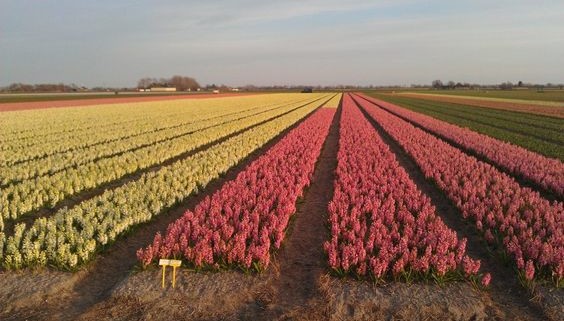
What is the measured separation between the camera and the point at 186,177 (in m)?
12.3

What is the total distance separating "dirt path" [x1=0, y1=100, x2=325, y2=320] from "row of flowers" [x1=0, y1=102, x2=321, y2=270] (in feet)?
0.56

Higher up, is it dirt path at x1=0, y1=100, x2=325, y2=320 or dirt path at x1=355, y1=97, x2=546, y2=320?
dirt path at x1=0, y1=100, x2=325, y2=320

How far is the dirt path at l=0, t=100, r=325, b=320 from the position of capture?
5570 millimetres

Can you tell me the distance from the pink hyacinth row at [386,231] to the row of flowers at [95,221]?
3824 millimetres

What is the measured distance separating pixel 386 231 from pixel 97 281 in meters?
4.79

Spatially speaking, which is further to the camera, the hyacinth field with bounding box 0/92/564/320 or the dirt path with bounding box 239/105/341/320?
the hyacinth field with bounding box 0/92/564/320

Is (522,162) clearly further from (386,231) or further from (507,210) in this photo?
(386,231)

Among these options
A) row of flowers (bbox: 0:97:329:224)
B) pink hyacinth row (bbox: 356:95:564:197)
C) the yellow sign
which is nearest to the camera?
the yellow sign

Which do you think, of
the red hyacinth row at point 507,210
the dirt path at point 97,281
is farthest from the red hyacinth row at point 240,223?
the red hyacinth row at point 507,210

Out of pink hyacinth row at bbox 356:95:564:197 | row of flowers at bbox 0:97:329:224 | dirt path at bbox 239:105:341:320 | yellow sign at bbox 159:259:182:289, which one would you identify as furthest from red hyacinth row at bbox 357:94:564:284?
row of flowers at bbox 0:97:329:224

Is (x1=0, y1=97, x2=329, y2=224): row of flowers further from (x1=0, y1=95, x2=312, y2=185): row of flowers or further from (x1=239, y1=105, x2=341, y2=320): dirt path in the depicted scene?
(x1=239, y1=105, x2=341, y2=320): dirt path

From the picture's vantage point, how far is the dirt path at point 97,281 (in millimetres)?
5570

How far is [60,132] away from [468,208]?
2218 centimetres

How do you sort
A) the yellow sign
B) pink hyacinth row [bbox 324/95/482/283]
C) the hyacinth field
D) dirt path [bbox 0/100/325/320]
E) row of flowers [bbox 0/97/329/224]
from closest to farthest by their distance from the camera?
dirt path [bbox 0/100/325/320], the yellow sign, the hyacinth field, pink hyacinth row [bbox 324/95/482/283], row of flowers [bbox 0/97/329/224]
